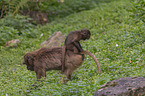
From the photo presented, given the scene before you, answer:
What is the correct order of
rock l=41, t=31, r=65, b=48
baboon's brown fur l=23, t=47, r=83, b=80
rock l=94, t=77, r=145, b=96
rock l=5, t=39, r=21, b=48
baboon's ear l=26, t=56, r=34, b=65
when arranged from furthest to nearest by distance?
rock l=5, t=39, r=21, b=48 → rock l=41, t=31, r=65, b=48 → baboon's ear l=26, t=56, r=34, b=65 → baboon's brown fur l=23, t=47, r=83, b=80 → rock l=94, t=77, r=145, b=96

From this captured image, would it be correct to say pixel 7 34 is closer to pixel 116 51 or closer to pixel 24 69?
pixel 24 69

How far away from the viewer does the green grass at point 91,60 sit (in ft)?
17.8

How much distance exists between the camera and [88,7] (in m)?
19.5

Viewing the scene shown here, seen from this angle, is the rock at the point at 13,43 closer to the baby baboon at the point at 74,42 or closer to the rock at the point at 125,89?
the baby baboon at the point at 74,42

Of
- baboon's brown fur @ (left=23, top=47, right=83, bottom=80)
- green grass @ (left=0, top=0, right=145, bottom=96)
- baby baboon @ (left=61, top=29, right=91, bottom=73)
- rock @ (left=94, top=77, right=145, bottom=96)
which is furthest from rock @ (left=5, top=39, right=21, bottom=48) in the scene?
rock @ (left=94, top=77, right=145, bottom=96)

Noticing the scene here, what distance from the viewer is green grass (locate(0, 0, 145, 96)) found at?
5.43 metres

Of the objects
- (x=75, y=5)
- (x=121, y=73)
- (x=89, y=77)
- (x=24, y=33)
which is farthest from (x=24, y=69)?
(x=75, y=5)

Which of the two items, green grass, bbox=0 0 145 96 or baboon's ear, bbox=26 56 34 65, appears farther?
baboon's ear, bbox=26 56 34 65

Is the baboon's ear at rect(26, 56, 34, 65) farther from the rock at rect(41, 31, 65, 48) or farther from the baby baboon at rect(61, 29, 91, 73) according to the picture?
the rock at rect(41, 31, 65, 48)

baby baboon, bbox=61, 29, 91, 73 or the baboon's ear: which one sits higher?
baby baboon, bbox=61, 29, 91, 73

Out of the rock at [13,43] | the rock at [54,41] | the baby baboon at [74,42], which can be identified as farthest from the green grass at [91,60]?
the baby baboon at [74,42]

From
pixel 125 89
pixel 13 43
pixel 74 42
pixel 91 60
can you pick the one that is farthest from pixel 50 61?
pixel 13 43

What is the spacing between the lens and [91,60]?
8.66 m

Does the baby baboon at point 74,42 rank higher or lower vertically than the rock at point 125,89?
higher
